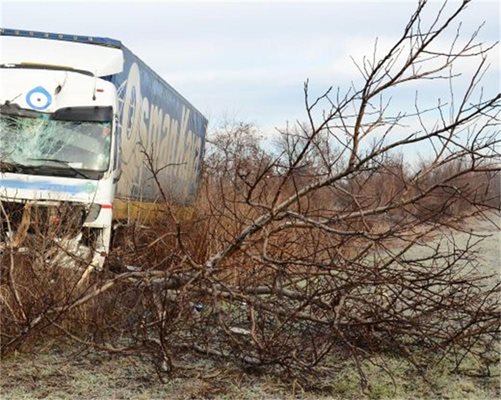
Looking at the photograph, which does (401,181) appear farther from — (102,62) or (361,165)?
(102,62)

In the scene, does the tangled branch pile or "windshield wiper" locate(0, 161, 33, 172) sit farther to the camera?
"windshield wiper" locate(0, 161, 33, 172)

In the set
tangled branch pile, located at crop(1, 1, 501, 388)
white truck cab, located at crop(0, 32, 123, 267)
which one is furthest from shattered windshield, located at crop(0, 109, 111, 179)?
tangled branch pile, located at crop(1, 1, 501, 388)

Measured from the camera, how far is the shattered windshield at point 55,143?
830cm

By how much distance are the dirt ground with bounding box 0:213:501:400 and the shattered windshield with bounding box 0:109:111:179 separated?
3259mm

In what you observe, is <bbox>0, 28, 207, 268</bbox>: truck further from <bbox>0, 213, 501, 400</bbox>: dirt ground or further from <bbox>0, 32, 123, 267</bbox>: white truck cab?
<bbox>0, 213, 501, 400</bbox>: dirt ground

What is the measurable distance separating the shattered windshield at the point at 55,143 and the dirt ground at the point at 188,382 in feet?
10.7

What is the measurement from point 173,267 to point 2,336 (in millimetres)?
1386

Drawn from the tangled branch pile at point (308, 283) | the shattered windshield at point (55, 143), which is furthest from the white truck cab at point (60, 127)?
the tangled branch pile at point (308, 283)

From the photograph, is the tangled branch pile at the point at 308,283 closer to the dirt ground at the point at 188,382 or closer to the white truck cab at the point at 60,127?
the dirt ground at the point at 188,382

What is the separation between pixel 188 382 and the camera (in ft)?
16.6

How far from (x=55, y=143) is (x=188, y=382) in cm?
438

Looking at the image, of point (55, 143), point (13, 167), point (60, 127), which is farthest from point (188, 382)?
point (60, 127)

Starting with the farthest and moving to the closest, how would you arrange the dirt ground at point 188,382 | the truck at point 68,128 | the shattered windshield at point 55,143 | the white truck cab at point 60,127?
the shattered windshield at point 55,143 < the white truck cab at point 60,127 < the truck at point 68,128 < the dirt ground at point 188,382

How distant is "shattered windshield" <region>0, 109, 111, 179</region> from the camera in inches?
327
